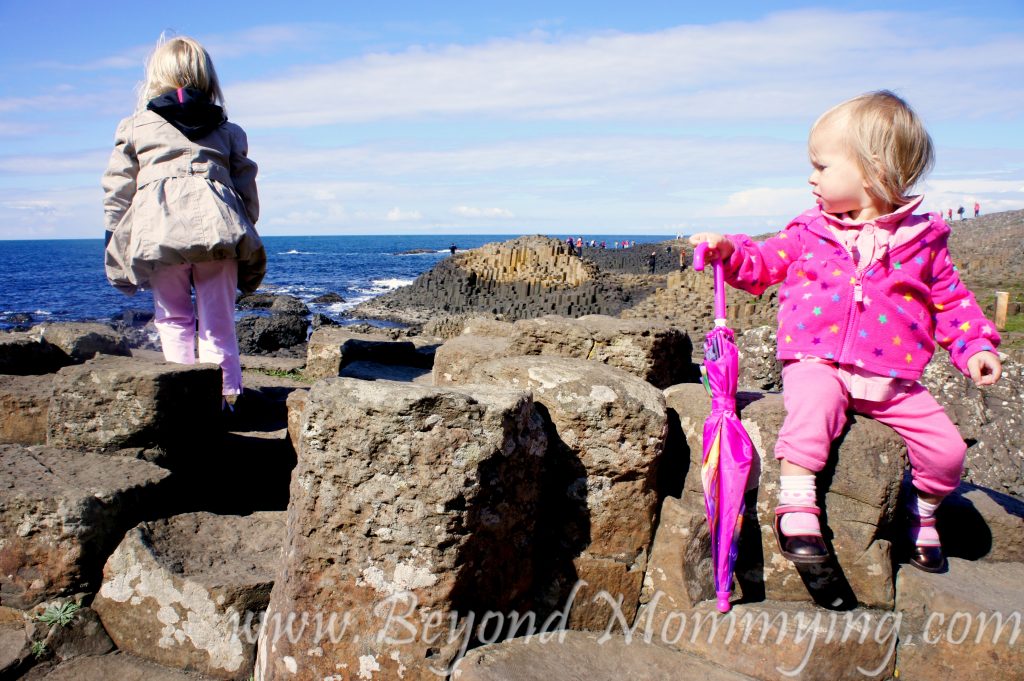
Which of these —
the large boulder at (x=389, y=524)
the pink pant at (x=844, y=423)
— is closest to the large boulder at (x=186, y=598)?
the large boulder at (x=389, y=524)

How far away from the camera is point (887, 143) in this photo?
2982mm

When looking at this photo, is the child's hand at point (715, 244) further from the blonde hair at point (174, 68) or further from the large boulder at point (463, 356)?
the blonde hair at point (174, 68)

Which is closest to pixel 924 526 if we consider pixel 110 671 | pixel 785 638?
pixel 785 638

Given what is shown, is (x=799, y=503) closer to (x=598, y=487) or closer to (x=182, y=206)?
(x=598, y=487)

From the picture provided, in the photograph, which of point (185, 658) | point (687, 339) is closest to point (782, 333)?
point (687, 339)

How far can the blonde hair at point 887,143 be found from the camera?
2986 millimetres

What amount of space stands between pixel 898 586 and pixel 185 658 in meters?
2.73

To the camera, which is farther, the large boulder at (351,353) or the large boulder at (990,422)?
the large boulder at (351,353)

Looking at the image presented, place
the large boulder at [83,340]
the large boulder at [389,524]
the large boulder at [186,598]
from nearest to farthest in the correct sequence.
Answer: the large boulder at [389,524]
the large boulder at [186,598]
the large boulder at [83,340]

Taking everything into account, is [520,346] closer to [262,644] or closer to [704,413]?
[704,413]

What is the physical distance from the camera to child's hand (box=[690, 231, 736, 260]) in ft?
10.1

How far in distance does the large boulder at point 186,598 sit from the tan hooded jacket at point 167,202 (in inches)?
69.5

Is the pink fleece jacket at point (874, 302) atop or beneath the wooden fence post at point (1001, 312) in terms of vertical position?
atop

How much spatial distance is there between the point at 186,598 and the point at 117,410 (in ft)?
3.67
